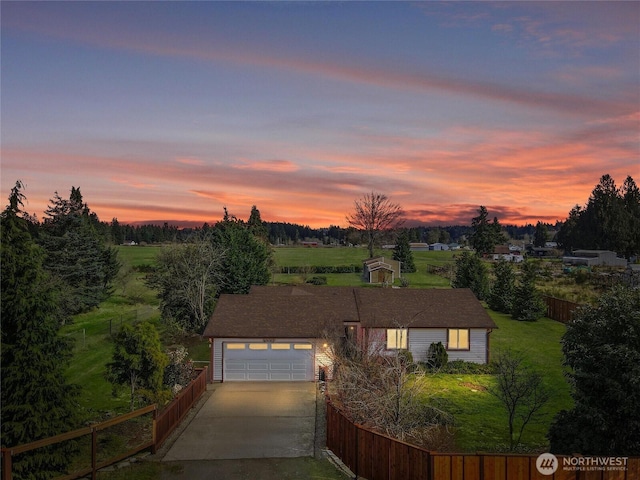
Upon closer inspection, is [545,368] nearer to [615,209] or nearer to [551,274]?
[551,274]

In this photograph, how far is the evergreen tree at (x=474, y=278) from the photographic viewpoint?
2060 inches

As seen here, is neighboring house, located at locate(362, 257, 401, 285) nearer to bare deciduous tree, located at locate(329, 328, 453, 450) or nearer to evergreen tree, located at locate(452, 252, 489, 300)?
evergreen tree, located at locate(452, 252, 489, 300)

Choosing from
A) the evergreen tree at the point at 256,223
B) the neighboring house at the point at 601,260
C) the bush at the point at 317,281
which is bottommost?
the bush at the point at 317,281

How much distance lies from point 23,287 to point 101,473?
255 inches

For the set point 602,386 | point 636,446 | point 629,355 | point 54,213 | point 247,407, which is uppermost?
point 54,213

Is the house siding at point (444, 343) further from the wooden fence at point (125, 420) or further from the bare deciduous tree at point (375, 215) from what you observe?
the bare deciduous tree at point (375, 215)

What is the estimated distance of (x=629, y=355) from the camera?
14.1m

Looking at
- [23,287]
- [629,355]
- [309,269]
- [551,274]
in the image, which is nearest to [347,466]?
[629,355]

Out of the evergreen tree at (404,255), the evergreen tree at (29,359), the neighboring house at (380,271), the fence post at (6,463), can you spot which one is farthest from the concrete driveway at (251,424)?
the evergreen tree at (404,255)

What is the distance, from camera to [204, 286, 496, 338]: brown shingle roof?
2909 cm

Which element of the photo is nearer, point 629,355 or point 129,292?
point 629,355

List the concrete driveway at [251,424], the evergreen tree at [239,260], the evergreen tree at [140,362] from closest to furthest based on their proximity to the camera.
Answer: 1. the concrete driveway at [251,424]
2. the evergreen tree at [140,362]
3. the evergreen tree at [239,260]

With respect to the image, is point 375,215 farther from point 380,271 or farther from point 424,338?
point 424,338

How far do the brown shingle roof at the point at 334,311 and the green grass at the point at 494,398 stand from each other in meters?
3.87
